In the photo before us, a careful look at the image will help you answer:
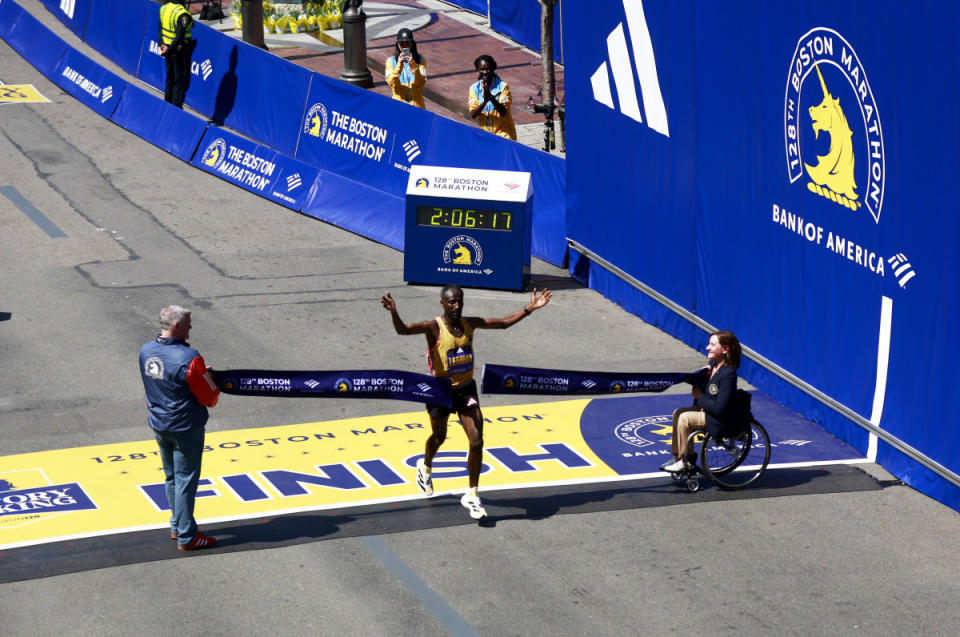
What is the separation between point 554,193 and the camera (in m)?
18.5

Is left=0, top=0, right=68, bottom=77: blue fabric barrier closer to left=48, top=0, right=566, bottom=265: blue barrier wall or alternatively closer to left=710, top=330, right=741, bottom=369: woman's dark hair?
left=48, top=0, right=566, bottom=265: blue barrier wall

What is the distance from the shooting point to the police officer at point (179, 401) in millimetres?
9492

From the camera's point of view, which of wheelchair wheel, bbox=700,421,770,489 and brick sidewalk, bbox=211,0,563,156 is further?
brick sidewalk, bbox=211,0,563,156

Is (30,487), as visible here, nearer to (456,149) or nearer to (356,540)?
(356,540)

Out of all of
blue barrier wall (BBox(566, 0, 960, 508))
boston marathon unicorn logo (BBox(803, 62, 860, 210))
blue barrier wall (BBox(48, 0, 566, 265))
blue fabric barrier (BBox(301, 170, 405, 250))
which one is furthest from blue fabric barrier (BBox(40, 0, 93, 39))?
boston marathon unicorn logo (BBox(803, 62, 860, 210))

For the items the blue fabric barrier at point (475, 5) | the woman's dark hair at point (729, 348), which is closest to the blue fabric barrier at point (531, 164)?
the woman's dark hair at point (729, 348)

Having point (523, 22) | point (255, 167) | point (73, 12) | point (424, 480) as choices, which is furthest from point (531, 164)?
point (73, 12)

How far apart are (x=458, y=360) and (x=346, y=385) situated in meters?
0.91

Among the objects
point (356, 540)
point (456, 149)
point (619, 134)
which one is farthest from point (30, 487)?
point (456, 149)

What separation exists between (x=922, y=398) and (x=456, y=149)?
9.90m

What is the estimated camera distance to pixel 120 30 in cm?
2798

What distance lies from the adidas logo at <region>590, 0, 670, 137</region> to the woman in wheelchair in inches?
192

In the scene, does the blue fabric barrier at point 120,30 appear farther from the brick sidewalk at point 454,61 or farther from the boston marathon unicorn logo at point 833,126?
the boston marathon unicorn logo at point 833,126

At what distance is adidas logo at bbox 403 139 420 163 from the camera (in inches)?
796
